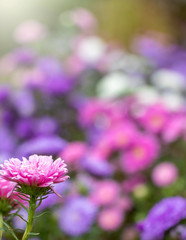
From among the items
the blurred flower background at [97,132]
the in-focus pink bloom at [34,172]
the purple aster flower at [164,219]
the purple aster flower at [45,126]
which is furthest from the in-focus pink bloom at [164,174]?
the in-focus pink bloom at [34,172]

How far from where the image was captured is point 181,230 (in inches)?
28.6

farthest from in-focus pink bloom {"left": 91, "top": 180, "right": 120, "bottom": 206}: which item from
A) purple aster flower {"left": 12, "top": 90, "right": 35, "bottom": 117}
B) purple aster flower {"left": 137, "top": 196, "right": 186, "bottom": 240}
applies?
purple aster flower {"left": 137, "top": 196, "right": 186, "bottom": 240}

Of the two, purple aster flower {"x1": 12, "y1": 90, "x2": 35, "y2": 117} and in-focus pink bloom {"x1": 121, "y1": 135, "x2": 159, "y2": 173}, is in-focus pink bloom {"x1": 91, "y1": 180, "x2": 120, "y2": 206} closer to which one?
in-focus pink bloom {"x1": 121, "y1": 135, "x2": 159, "y2": 173}

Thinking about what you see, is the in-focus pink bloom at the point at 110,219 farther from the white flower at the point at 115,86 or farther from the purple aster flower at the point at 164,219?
the white flower at the point at 115,86

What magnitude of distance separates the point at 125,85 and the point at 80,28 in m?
0.76

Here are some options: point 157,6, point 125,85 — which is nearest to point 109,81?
point 125,85

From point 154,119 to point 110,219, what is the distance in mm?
314

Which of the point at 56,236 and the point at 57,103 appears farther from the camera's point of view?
the point at 57,103

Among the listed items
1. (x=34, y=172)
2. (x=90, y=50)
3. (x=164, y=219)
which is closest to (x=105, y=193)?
(x=164, y=219)

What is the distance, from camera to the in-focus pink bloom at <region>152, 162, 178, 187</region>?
1322 millimetres

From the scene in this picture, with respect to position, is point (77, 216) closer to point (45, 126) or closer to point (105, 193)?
point (105, 193)

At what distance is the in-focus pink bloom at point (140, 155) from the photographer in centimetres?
138

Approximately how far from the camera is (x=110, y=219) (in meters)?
1.25

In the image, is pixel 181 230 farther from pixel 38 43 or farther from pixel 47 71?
pixel 38 43
